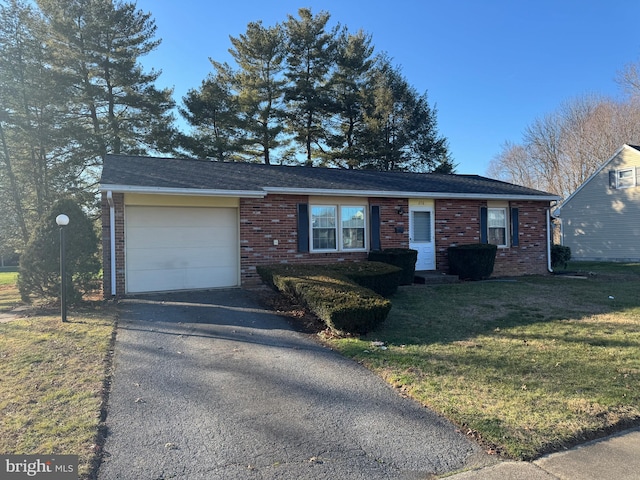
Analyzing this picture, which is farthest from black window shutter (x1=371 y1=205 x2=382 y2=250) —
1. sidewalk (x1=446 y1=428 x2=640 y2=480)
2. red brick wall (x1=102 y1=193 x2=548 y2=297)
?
sidewalk (x1=446 y1=428 x2=640 y2=480)

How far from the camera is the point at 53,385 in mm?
4312

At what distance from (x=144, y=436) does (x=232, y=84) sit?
2408cm

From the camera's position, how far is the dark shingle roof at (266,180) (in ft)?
32.0

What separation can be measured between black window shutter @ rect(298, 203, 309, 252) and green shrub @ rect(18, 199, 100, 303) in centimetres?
476

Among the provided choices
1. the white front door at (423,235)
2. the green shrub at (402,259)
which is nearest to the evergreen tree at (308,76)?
the white front door at (423,235)

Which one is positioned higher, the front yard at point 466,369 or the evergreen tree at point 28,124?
the evergreen tree at point 28,124

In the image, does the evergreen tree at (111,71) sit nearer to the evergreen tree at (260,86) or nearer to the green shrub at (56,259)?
the evergreen tree at (260,86)

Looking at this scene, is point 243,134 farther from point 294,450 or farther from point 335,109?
point 294,450

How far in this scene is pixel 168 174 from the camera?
1070 centimetres

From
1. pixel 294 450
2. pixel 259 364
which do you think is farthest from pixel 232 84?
pixel 294 450

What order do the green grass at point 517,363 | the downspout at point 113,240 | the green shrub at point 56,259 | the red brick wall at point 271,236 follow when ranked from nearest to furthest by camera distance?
the green grass at point 517,363 → the green shrub at point 56,259 → the downspout at point 113,240 → the red brick wall at point 271,236

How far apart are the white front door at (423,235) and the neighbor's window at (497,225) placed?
2212 mm

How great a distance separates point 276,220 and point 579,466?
8756 mm

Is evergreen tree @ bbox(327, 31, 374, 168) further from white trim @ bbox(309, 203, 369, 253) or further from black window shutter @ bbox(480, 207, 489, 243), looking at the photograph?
white trim @ bbox(309, 203, 369, 253)
